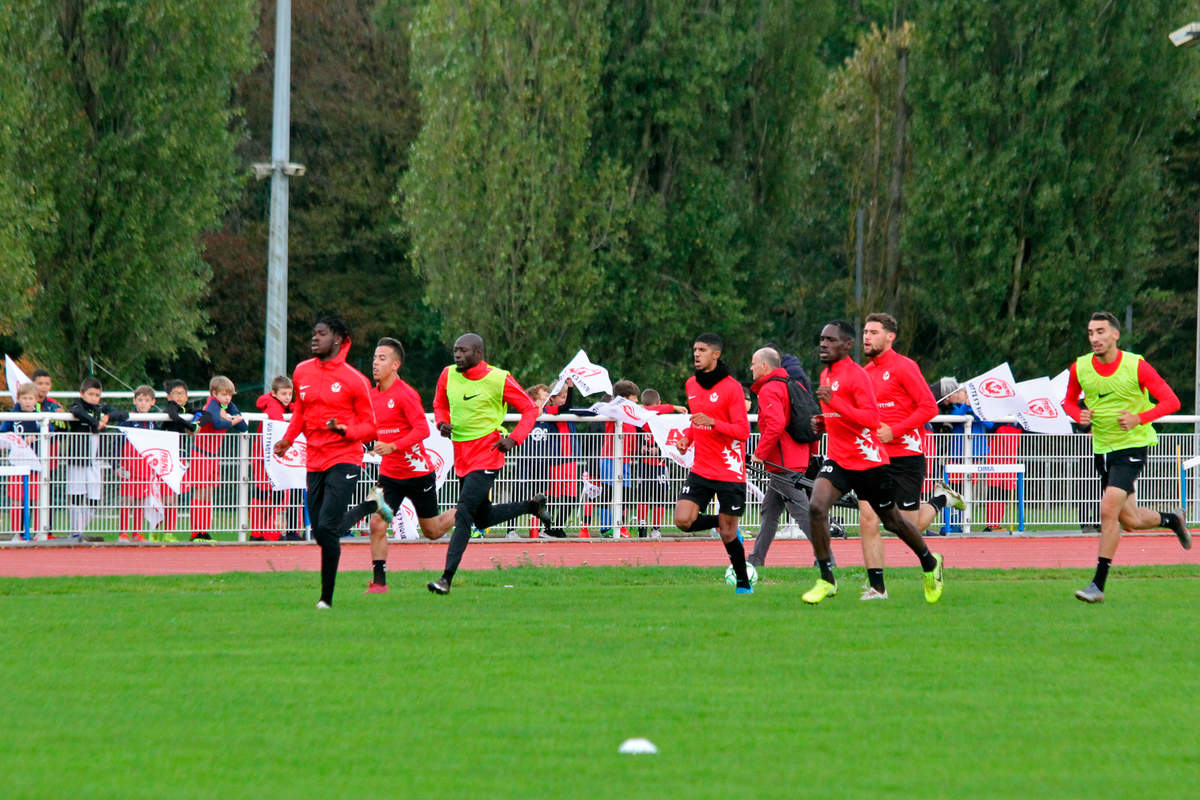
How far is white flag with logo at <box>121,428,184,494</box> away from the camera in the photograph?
67.6ft

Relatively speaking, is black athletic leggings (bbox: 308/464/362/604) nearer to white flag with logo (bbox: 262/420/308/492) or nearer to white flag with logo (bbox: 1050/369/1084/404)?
white flag with logo (bbox: 262/420/308/492)

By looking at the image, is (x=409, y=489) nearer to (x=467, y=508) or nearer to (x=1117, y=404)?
(x=467, y=508)

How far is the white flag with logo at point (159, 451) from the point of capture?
811 inches

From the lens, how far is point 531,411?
47.7ft

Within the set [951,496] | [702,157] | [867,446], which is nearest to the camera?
[867,446]

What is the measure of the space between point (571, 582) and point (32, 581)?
443 centimetres

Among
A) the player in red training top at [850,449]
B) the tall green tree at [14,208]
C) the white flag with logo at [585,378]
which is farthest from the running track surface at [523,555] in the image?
the tall green tree at [14,208]

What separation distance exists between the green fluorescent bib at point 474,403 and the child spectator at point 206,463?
6928 mm

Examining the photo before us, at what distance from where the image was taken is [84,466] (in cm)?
2073

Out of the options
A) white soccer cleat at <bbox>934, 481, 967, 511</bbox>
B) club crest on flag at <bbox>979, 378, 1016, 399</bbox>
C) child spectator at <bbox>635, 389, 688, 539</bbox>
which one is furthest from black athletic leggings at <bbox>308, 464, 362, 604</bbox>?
club crest on flag at <bbox>979, 378, 1016, 399</bbox>

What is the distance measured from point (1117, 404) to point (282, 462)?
1014 cm

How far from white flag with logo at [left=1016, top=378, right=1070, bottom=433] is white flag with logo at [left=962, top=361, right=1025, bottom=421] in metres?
0.09

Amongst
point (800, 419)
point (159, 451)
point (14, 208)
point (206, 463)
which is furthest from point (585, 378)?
point (14, 208)

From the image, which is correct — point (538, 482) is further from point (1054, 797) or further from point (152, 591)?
point (1054, 797)
